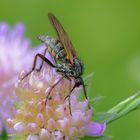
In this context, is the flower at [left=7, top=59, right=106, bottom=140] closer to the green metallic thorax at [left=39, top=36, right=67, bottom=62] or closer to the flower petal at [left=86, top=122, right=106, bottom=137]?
the flower petal at [left=86, top=122, right=106, bottom=137]

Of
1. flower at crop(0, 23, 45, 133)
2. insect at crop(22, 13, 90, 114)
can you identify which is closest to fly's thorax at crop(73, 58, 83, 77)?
insect at crop(22, 13, 90, 114)

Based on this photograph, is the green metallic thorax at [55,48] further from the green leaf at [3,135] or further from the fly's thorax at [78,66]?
the green leaf at [3,135]

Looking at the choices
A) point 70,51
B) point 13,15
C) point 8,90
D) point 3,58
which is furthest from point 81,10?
point 70,51

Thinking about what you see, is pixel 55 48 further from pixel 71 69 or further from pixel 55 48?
pixel 71 69

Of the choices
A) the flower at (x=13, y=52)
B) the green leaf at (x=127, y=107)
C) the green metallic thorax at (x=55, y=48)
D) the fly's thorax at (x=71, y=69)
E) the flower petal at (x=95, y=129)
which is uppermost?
the flower at (x=13, y=52)

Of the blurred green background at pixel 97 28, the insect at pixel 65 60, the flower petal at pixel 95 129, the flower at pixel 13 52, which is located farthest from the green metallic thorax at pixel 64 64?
the blurred green background at pixel 97 28

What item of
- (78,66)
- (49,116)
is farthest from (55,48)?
(49,116)
